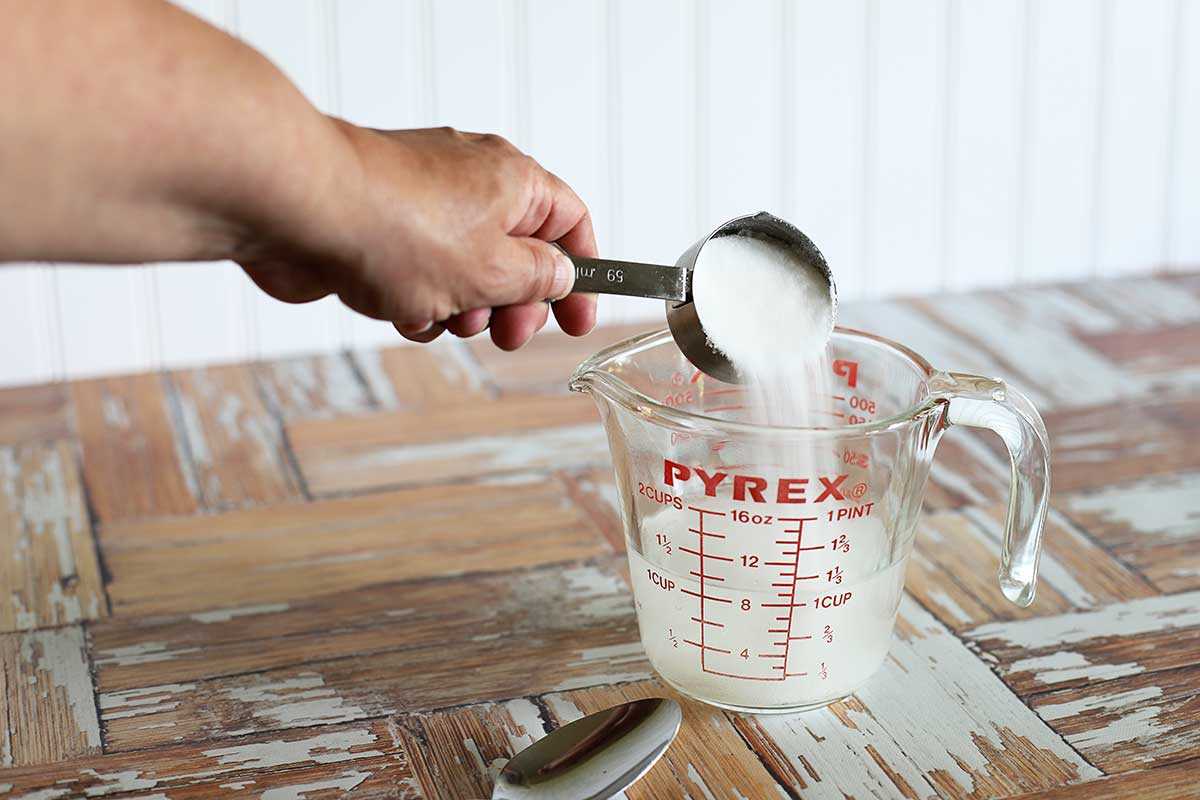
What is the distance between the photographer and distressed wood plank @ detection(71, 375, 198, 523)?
101cm

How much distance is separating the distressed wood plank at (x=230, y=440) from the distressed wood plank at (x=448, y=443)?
19mm

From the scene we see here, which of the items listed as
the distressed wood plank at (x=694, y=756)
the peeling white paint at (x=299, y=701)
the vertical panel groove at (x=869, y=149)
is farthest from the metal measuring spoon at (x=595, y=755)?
the vertical panel groove at (x=869, y=149)

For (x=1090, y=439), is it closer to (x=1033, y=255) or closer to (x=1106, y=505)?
(x=1106, y=505)

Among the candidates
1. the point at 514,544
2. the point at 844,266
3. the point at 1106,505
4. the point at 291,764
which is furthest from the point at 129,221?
the point at 844,266

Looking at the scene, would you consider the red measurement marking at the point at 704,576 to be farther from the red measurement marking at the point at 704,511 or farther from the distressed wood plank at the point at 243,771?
the distressed wood plank at the point at 243,771

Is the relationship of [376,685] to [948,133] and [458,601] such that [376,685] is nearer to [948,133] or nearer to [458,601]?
[458,601]

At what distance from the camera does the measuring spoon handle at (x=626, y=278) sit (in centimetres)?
71

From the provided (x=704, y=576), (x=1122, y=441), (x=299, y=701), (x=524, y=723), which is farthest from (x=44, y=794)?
(x=1122, y=441)

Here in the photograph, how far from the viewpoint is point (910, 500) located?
0.71 metres

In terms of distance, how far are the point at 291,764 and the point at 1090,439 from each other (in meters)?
0.67

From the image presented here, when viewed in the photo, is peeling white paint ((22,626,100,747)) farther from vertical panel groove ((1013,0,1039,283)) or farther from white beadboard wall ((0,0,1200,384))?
vertical panel groove ((1013,0,1039,283))

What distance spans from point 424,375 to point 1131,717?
27.8 inches

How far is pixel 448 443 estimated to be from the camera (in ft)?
3.62

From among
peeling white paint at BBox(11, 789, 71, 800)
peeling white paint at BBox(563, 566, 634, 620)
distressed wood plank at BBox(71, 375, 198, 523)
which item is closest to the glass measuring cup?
peeling white paint at BBox(563, 566, 634, 620)
